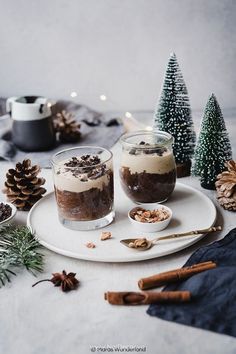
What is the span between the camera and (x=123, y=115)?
1931mm

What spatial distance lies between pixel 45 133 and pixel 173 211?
0.63 metres

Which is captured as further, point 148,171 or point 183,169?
point 183,169

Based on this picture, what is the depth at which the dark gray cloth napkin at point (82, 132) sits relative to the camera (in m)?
1.53

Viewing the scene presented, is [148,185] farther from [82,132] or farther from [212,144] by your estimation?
[82,132]

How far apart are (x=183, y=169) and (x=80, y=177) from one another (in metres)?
0.44

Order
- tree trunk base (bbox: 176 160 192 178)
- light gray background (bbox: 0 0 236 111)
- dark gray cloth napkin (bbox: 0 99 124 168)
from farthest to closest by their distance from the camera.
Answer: light gray background (bbox: 0 0 236 111) → dark gray cloth napkin (bbox: 0 99 124 168) → tree trunk base (bbox: 176 160 192 178)

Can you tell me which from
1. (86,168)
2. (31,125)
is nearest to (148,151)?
(86,168)

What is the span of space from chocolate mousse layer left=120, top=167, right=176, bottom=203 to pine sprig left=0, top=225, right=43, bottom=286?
0.27 m

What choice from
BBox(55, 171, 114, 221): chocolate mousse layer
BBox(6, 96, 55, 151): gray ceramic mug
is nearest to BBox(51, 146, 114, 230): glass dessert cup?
BBox(55, 171, 114, 221): chocolate mousse layer

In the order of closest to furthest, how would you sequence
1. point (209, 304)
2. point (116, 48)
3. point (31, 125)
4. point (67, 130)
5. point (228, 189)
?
point (209, 304) < point (228, 189) < point (31, 125) < point (67, 130) < point (116, 48)

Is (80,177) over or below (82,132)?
over

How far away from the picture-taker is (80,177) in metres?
1.00

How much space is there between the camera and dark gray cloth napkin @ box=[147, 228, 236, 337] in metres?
0.75

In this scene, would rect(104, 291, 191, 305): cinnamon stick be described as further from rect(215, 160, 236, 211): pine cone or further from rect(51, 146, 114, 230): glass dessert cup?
rect(215, 160, 236, 211): pine cone
